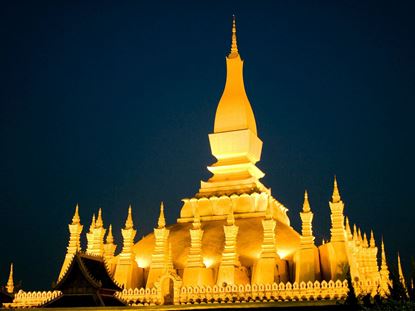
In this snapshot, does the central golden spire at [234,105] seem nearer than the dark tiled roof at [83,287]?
No

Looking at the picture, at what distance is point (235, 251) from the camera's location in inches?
1051

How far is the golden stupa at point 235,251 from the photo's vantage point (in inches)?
983

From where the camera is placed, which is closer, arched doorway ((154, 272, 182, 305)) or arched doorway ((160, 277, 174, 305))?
arched doorway ((154, 272, 182, 305))

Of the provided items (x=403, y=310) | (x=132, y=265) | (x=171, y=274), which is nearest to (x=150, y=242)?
(x=132, y=265)

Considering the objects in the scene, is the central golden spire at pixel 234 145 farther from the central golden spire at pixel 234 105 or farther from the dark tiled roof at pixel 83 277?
the dark tiled roof at pixel 83 277

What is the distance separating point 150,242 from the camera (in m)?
30.4

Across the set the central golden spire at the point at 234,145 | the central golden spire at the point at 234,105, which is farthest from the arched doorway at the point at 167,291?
the central golden spire at the point at 234,105

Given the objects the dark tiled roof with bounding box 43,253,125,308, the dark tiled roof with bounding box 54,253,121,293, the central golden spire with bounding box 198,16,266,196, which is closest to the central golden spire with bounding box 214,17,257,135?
the central golden spire with bounding box 198,16,266,196

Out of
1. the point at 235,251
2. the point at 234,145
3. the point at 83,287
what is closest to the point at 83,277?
the point at 83,287

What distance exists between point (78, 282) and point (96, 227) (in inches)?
289

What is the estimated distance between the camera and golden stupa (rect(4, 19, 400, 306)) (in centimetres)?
2497

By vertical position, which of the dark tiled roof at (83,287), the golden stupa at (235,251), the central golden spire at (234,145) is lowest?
the dark tiled roof at (83,287)

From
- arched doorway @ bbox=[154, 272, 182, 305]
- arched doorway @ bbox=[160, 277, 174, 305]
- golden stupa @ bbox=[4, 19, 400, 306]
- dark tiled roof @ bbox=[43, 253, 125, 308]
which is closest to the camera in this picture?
dark tiled roof @ bbox=[43, 253, 125, 308]

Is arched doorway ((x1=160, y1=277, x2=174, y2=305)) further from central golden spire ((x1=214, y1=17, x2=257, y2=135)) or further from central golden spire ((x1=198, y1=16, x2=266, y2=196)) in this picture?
central golden spire ((x1=214, y1=17, x2=257, y2=135))
